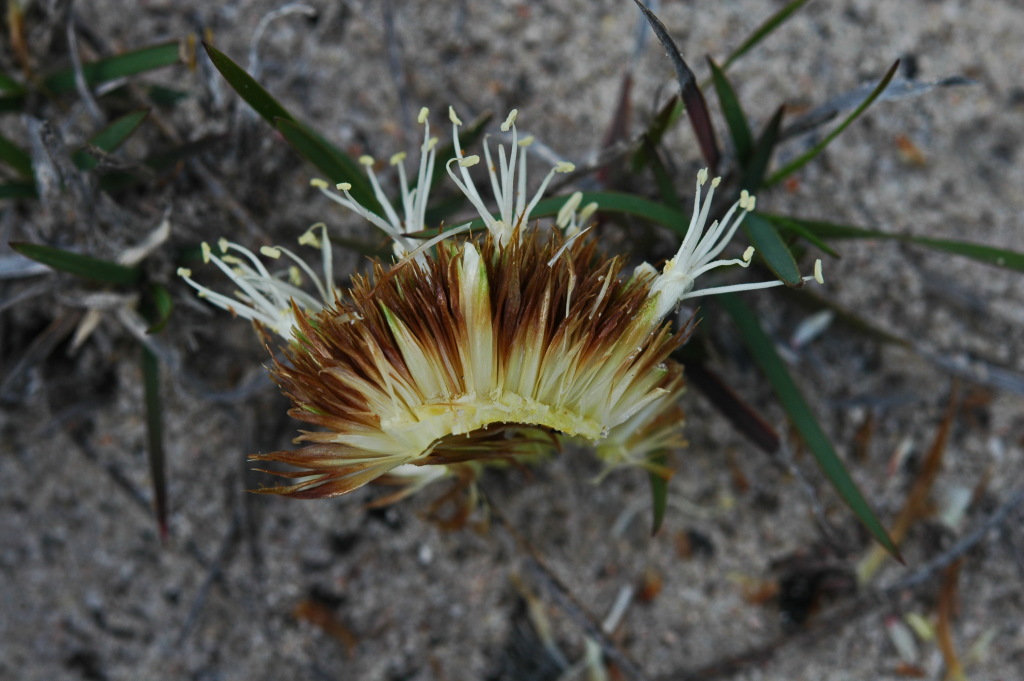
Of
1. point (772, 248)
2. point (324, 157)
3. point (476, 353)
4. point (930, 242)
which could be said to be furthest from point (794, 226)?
point (324, 157)

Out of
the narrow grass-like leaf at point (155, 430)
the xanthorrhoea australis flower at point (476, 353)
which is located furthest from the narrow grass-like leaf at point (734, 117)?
the narrow grass-like leaf at point (155, 430)

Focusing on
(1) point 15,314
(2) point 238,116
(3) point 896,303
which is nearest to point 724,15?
(3) point 896,303

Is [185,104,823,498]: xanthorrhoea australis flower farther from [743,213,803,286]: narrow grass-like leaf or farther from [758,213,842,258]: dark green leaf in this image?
[758,213,842,258]: dark green leaf

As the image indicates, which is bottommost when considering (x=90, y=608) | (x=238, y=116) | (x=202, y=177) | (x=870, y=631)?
(x=90, y=608)

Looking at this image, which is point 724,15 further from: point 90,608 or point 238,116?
point 90,608

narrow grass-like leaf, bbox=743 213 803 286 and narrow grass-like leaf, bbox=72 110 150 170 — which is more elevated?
narrow grass-like leaf, bbox=743 213 803 286

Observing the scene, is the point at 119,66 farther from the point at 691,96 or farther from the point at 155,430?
the point at 691,96

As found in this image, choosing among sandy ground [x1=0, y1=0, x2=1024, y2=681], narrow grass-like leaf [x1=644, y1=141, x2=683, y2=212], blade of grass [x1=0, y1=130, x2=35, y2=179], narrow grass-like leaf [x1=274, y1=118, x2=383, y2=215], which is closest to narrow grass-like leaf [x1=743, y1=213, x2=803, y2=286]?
narrow grass-like leaf [x1=644, y1=141, x2=683, y2=212]
